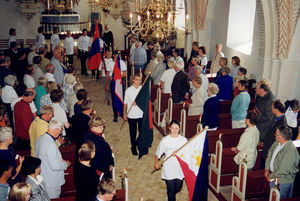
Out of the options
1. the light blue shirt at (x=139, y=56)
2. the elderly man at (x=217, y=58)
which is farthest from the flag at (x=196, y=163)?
the light blue shirt at (x=139, y=56)

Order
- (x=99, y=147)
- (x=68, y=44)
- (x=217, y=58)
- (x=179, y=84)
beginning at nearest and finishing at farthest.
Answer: (x=99, y=147)
(x=179, y=84)
(x=217, y=58)
(x=68, y=44)

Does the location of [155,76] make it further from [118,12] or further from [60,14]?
[118,12]

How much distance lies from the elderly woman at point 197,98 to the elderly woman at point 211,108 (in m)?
0.51

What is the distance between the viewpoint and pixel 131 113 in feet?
22.7

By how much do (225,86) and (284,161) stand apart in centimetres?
334

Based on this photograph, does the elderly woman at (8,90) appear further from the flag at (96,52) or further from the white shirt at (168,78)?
the flag at (96,52)

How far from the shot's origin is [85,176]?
4.02 meters

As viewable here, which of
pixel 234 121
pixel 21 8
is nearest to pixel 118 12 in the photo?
pixel 21 8

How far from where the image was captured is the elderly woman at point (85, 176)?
4020mm

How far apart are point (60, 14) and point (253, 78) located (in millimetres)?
10563

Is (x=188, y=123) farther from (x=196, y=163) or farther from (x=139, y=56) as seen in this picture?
(x=139, y=56)

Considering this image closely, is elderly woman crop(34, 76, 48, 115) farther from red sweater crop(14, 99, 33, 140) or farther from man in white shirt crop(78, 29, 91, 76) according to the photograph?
man in white shirt crop(78, 29, 91, 76)

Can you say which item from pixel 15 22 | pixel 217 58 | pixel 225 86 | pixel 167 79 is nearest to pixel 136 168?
pixel 167 79

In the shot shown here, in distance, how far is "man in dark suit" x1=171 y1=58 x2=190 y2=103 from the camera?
769 cm
